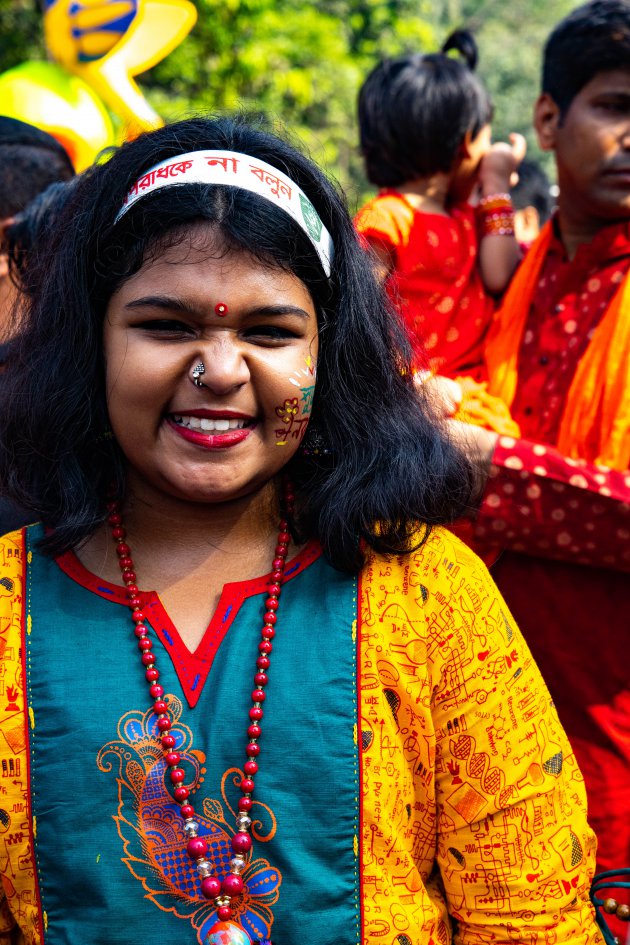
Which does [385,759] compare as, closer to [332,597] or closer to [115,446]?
[332,597]

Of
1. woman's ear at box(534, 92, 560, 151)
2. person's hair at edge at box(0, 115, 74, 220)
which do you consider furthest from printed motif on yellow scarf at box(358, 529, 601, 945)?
person's hair at edge at box(0, 115, 74, 220)

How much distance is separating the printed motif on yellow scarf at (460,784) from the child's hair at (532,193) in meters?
4.58

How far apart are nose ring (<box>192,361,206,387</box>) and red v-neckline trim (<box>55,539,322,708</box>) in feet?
1.14

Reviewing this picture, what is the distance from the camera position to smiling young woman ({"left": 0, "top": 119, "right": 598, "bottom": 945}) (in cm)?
149

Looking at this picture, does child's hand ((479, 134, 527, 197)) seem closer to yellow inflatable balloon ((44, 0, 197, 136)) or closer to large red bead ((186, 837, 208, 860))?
yellow inflatable balloon ((44, 0, 197, 136))

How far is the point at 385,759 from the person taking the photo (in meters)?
1.53

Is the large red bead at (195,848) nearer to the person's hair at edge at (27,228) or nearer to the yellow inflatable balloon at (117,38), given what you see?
the person's hair at edge at (27,228)

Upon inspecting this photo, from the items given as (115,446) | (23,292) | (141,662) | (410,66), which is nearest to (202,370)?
(115,446)

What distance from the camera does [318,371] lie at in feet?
5.81

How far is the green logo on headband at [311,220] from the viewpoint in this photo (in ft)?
5.40

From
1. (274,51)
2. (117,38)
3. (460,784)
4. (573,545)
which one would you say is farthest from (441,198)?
(274,51)

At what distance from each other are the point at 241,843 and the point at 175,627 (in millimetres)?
348

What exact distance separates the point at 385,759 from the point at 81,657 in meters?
0.50

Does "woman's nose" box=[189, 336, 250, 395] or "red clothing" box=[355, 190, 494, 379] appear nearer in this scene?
"woman's nose" box=[189, 336, 250, 395]
